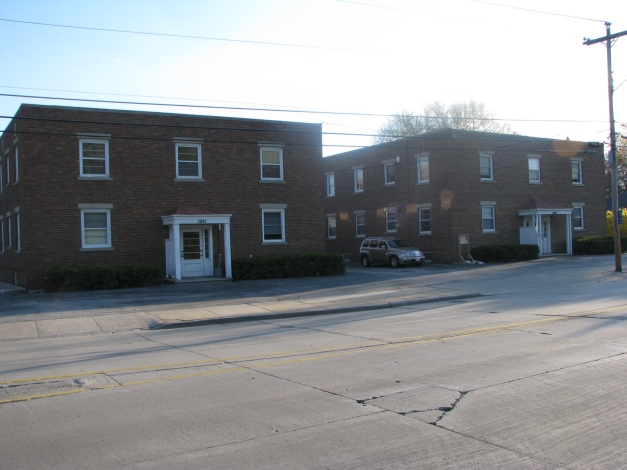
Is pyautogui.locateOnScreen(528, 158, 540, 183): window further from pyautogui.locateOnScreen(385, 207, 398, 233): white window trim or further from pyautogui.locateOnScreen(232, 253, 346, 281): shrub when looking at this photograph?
pyautogui.locateOnScreen(232, 253, 346, 281): shrub

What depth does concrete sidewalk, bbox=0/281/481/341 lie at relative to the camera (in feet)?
46.8

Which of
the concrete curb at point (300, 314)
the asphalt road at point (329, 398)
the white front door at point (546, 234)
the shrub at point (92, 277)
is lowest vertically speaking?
the concrete curb at point (300, 314)

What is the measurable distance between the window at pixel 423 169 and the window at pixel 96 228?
18705mm

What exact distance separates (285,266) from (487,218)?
14.8 meters

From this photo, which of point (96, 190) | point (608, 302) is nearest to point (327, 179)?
point (96, 190)

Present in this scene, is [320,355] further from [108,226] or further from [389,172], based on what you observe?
[389,172]

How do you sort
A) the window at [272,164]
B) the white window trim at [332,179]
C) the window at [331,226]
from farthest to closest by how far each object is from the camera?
1. the window at [331,226]
2. the white window trim at [332,179]
3. the window at [272,164]

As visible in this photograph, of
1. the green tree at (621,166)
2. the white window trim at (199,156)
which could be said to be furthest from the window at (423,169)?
the green tree at (621,166)

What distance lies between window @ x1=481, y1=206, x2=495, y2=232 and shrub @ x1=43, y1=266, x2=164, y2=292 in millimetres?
20181

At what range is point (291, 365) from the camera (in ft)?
28.9

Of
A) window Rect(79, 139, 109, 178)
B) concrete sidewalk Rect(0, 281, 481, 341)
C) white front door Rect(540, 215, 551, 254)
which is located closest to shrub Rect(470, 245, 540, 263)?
white front door Rect(540, 215, 551, 254)

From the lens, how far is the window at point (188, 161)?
26125 mm

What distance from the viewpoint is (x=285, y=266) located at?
2608cm

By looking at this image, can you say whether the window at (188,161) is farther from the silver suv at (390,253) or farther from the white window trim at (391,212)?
the white window trim at (391,212)
